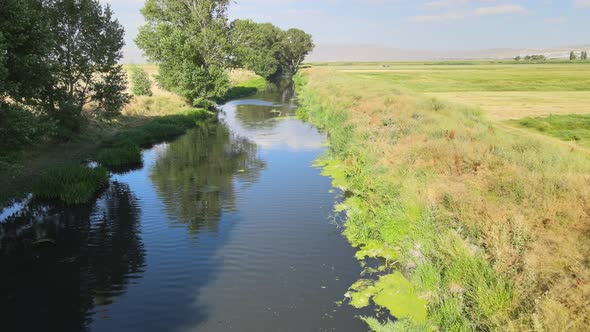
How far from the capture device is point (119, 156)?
2970 centimetres

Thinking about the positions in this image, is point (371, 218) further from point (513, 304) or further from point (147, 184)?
point (147, 184)

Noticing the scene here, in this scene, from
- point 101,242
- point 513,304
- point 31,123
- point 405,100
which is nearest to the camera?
point 513,304

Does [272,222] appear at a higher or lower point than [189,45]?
lower

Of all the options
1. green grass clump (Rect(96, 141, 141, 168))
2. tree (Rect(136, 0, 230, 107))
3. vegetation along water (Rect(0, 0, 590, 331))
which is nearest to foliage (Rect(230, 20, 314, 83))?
tree (Rect(136, 0, 230, 107))

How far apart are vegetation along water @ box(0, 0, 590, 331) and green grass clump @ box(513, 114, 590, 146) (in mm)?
362

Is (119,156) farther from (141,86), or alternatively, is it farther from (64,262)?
(141,86)

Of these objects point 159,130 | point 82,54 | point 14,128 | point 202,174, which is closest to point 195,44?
point 159,130

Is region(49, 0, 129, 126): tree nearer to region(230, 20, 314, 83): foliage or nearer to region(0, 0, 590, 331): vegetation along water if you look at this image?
region(0, 0, 590, 331): vegetation along water

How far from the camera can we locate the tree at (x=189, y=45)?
176 ft

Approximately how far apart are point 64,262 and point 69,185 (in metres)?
7.71

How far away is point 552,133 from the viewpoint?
35.1m

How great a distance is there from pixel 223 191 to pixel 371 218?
9.55 m

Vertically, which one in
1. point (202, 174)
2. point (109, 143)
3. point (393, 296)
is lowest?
point (393, 296)

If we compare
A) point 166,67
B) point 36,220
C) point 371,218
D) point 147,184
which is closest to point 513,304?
point 371,218
